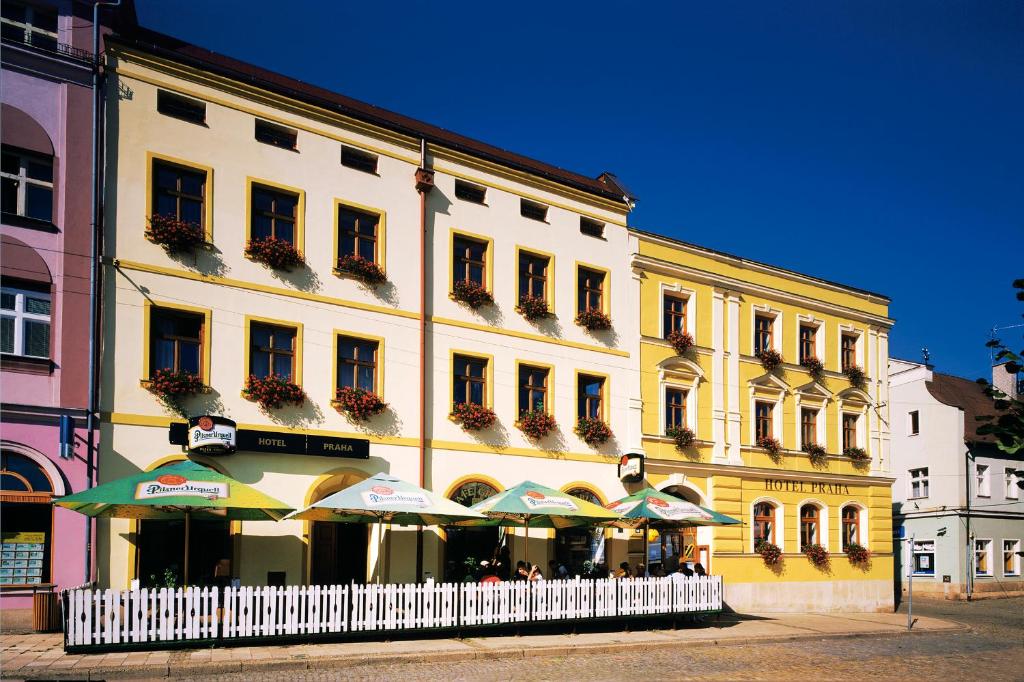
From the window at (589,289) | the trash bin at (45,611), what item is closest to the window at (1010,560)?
the window at (589,289)

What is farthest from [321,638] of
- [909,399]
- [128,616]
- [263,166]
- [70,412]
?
[909,399]

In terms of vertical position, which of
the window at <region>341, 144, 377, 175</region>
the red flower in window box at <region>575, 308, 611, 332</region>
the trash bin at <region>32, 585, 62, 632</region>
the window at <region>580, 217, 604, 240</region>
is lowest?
the trash bin at <region>32, 585, 62, 632</region>

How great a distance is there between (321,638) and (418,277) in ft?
31.5

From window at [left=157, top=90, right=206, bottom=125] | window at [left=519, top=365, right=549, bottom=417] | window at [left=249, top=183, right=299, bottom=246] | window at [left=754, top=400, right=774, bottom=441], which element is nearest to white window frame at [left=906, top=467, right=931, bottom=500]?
window at [left=754, top=400, right=774, bottom=441]

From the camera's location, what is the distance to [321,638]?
17.6m

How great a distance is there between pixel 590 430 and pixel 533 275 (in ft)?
14.8

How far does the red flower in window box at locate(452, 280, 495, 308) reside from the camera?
24672 millimetres

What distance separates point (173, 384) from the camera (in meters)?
19.7

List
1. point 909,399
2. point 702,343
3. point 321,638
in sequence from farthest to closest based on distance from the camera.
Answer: point 909,399 < point 702,343 < point 321,638

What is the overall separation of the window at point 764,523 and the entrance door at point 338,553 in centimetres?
1344

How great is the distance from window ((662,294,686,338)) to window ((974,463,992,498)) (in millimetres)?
20528

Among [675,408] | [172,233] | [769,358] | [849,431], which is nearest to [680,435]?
[675,408]

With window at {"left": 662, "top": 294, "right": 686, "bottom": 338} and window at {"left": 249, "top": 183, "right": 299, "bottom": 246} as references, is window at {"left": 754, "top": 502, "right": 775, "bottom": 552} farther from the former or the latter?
window at {"left": 249, "top": 183, "right": 299, "bottom": 246}

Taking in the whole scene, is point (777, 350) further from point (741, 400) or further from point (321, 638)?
point (321, 638)
